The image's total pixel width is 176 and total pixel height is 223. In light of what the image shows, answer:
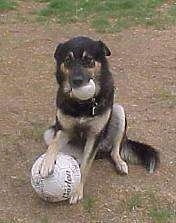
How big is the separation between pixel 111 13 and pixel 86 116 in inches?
207

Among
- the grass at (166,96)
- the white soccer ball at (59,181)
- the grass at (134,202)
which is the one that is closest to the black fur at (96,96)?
the white soccer ball at (59,181)

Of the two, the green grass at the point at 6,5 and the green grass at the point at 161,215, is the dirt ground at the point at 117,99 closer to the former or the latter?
the green grass at the point at 161,215

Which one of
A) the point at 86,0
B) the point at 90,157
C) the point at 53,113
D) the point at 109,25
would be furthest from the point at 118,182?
the point at 86,0

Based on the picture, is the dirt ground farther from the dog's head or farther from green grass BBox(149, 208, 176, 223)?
the dog's head

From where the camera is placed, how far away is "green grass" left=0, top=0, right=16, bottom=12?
1044 cm

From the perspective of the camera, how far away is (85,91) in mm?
→ 4910

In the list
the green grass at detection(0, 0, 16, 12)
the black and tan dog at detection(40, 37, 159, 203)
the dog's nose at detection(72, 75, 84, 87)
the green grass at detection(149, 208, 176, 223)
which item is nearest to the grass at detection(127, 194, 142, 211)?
the green grass at detection(149, 208, 176, 223)

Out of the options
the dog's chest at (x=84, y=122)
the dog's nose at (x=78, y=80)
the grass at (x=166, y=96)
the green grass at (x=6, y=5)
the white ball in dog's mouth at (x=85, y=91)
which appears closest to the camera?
the dog's nose at (x=78, y=80)

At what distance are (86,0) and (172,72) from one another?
3.39m

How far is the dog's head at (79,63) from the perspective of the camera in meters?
4.85

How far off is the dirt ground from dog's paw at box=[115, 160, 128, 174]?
0.18 ft

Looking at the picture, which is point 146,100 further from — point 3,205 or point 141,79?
point 3,205

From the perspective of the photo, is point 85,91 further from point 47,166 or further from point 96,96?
point 47,166

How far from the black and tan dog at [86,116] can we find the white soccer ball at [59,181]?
2.0 inches
